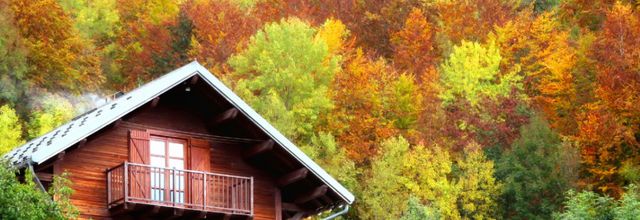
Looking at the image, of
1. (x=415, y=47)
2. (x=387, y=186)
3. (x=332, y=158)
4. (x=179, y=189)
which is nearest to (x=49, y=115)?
(x=332, y=158)

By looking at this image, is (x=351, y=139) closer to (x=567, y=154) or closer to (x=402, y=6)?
(x=567, y=154)

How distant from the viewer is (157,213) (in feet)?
119

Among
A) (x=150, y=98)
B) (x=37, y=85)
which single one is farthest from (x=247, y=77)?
(x=150, y=98)

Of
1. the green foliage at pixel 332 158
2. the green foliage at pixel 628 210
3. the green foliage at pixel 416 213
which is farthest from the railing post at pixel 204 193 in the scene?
the green foliage at pixel 332 158

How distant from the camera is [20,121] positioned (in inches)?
3172

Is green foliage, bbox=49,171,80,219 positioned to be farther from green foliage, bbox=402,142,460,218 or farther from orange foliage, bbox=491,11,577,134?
orange foliage, bbox=491,11,577,134

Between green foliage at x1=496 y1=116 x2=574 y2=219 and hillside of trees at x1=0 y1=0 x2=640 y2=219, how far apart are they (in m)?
0.09

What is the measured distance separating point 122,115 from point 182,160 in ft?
7.71

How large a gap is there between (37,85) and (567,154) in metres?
27.5

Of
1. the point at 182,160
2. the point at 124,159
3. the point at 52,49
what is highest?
the point at 52,49

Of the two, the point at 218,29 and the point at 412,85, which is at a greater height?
the point at 218,29

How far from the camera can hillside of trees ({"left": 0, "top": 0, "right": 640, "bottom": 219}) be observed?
76000 mm

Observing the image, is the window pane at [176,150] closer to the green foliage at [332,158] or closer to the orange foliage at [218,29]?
the green foliage at [332,158]

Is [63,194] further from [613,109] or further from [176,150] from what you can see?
[613,109]
